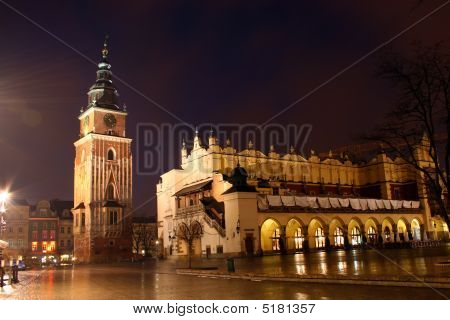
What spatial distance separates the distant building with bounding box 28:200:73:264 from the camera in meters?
82.8

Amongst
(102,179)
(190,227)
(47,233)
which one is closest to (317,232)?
(190,227)

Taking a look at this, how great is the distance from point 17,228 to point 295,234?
56.5 m

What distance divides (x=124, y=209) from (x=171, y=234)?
15.0 meters

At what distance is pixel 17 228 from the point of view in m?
81.1

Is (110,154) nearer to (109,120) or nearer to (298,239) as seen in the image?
→ (109,120)

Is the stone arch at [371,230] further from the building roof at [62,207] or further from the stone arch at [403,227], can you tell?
the building roof at [62,207]

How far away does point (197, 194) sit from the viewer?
55.9m

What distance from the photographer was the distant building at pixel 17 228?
260 ft

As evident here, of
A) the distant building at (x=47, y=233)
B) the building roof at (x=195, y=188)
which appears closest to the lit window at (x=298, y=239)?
the building roof at (x=195, y=188)

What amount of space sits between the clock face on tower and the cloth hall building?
1362cm

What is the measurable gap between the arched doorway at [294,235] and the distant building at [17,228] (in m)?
53.6
